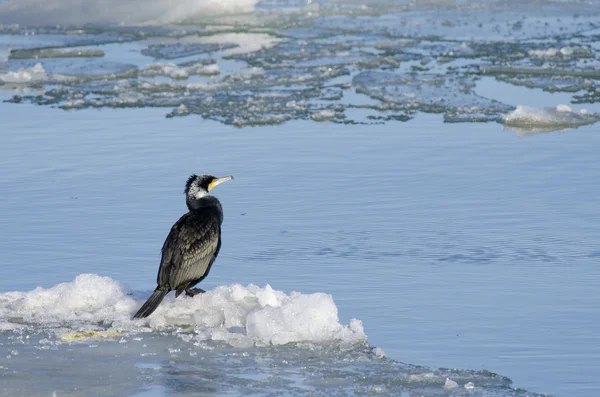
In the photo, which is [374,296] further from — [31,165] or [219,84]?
[219,84]

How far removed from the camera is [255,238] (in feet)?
26.6

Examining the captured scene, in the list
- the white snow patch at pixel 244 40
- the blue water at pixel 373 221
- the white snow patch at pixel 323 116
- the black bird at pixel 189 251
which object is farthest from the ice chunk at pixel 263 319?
the white snow patch at pixel 244 40

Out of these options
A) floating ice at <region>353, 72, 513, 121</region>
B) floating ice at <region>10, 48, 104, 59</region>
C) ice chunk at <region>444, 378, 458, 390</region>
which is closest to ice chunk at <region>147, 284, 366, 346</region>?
ice chunk at <region>444, 378, 458, 390</region>

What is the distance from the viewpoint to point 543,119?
11.9 meters

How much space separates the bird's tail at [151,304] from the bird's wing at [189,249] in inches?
2.8

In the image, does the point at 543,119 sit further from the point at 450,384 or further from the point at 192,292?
the point at 450,384

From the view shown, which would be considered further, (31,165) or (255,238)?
(31,165)

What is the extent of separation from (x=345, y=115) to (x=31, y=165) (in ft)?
12.8

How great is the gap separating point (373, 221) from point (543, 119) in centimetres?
417

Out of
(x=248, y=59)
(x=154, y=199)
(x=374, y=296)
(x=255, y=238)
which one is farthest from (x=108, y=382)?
(x=248, y=59)

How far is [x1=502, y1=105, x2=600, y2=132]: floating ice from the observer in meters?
11.9

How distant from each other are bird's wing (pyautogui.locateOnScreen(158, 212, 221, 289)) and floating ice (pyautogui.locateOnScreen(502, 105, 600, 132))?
617 centimetres

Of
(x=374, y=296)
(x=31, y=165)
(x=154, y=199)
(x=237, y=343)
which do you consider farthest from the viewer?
(x=31, y=165)

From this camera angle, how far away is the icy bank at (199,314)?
18.6ft
